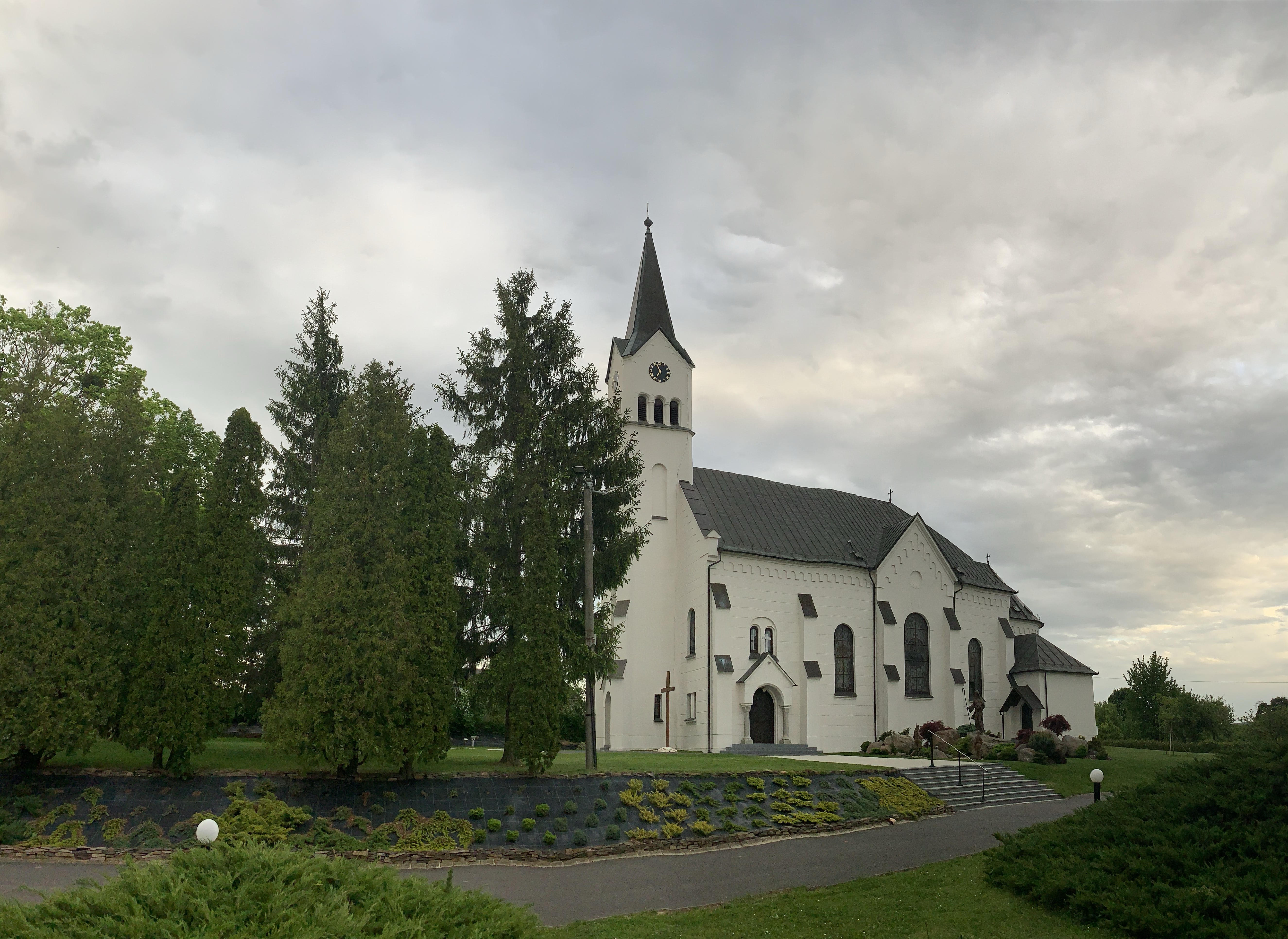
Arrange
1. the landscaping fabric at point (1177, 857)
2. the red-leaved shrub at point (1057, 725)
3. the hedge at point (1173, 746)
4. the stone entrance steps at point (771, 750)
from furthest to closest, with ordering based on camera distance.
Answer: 1. the hedge at point (1173, 746)
2. the red-leaved shrub at point (1057, 725)
3. the stone entrance steps at point (771, 750)
4. the landscaping fabric at point (1177, 857)

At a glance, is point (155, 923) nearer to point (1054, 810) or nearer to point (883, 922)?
point (883, 922)

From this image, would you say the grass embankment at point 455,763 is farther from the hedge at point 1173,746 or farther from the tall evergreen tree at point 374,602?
the hedge at point 1173,746

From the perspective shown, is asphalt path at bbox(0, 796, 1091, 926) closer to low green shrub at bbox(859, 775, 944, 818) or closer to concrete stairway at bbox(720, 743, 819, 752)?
low green shrub at bbox(859, 775, 944, 818)

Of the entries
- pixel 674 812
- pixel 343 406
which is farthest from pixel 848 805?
pixel 343 406

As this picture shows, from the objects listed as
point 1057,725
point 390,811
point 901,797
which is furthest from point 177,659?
point 1057,725

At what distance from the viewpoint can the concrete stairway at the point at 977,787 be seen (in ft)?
75.6

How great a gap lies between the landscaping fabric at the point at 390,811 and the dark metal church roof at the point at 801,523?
16477mm

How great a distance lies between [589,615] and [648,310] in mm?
21110

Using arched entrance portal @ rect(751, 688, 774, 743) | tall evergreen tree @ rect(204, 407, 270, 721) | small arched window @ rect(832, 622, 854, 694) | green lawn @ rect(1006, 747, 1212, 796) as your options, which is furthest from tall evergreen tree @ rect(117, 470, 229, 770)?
small arched window @ rect(832, 622, 854, 694)

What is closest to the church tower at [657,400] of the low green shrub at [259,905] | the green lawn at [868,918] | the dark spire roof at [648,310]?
the dark spire roof at [648,310]

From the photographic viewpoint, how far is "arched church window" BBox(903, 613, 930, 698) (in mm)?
37969

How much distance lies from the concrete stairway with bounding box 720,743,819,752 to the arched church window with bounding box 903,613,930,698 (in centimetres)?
654

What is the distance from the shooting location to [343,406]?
1947 centimetres

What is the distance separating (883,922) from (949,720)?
29.1 meters
